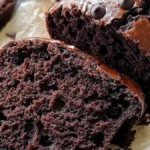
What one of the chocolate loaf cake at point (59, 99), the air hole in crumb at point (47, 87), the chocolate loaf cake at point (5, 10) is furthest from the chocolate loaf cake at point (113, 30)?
the chocolate loaf cake at point (5, 10)

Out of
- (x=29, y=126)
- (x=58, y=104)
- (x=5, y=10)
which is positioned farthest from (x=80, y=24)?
(x=5, y=10)

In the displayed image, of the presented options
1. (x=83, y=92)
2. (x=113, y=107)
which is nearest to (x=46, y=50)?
(x=83, y=92)

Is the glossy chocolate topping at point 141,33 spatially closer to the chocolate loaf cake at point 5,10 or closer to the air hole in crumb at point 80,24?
the air hole in crumb at point 80,24

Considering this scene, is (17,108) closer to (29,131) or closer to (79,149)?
(29,131)

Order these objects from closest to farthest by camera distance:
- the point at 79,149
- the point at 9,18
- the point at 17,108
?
the point at 79,149
the point at 17,108
the point at 9,18

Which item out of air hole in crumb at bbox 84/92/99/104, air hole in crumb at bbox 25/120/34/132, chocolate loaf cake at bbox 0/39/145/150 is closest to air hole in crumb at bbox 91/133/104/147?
chocolate loaf cake at bbox 0/39/145/150
